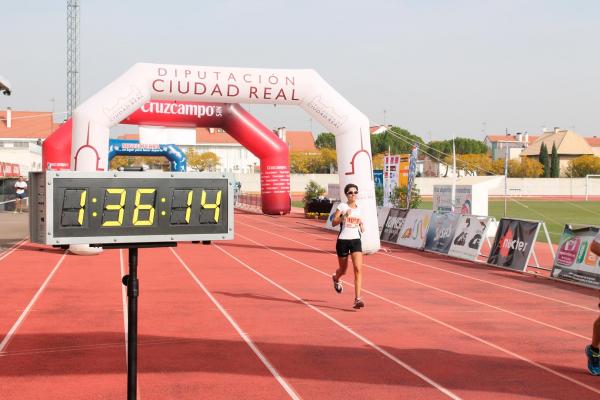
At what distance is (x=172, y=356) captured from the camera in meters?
8.52

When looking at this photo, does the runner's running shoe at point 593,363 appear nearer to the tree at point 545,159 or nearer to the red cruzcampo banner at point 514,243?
the red cruzcampo banner at point 514,243

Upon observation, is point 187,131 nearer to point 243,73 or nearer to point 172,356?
point 243,73

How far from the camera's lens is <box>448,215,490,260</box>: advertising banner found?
19531mm

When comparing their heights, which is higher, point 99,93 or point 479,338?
point 99,93

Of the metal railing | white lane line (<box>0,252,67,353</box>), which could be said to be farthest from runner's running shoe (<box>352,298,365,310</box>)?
the metal railing

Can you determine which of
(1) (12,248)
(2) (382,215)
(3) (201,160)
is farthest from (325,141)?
(1) (12,248)

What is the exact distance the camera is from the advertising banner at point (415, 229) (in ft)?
75.6

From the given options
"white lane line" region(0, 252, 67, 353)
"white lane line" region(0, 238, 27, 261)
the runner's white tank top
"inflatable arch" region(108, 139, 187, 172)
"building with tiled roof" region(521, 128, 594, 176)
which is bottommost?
"white lane line" region(0, 238, 27, 261)

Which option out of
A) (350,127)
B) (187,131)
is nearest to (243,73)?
(350,127)

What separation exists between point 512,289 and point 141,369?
341 inches

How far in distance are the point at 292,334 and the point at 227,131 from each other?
22.8 meters

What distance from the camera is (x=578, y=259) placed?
51.2 feet

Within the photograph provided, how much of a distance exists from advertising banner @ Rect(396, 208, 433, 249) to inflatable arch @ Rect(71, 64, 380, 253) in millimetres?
2400

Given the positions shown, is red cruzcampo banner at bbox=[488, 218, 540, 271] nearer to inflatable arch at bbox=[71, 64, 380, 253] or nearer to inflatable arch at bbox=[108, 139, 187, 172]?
inflatable arch at bbox=[71, 64, 380, 253]
